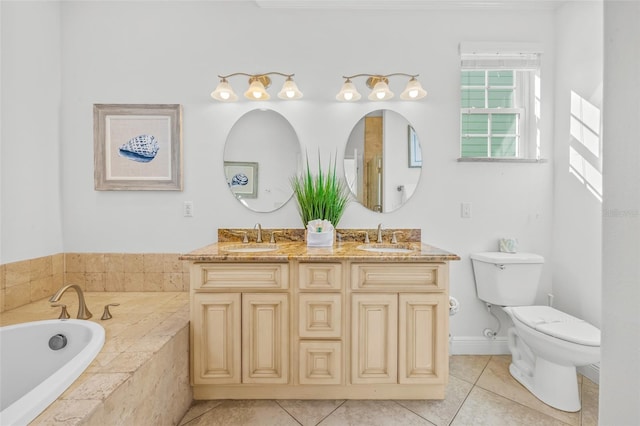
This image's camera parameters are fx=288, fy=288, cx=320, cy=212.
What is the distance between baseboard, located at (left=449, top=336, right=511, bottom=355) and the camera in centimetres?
218

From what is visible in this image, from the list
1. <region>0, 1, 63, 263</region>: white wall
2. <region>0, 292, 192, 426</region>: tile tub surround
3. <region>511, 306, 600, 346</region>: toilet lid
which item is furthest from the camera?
<region>0, 1, 63, 263</region>: white wall

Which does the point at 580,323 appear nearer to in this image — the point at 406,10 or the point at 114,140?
the point at 406,10

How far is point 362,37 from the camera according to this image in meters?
2.15

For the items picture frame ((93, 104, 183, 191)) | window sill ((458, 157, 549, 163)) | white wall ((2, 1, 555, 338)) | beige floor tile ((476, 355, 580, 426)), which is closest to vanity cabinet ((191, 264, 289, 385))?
white wall ((2, 1, 555, 338))

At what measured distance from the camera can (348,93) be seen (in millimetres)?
2031

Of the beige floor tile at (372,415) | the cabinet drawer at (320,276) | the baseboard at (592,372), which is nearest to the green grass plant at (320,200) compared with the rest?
the cabinet drawer at (320,276)

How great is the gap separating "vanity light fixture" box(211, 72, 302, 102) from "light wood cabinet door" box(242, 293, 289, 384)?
A: 1.36 metres

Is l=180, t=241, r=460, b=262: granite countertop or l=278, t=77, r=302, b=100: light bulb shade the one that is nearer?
l=180, t=241, r=460, b=262: granite countertop

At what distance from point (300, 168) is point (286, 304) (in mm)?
1003

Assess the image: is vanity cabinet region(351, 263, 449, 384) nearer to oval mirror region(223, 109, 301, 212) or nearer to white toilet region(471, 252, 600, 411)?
white toilet region(471, 252, 600, 411)

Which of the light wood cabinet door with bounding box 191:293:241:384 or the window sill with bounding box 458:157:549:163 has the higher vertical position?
the window sill with bounding box 458:157:549:163

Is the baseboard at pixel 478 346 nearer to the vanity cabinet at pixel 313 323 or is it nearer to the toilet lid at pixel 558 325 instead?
the toilet lid at pixel 558 325

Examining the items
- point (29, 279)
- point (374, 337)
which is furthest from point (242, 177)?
point (29, 279)

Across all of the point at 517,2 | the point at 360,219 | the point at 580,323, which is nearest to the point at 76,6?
the point at 360,219
